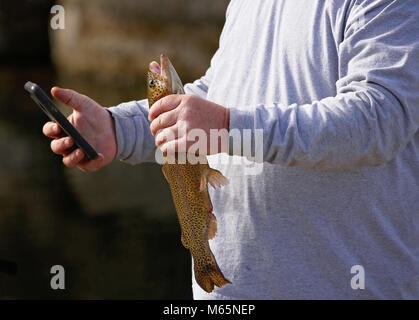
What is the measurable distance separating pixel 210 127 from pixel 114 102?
7.39m

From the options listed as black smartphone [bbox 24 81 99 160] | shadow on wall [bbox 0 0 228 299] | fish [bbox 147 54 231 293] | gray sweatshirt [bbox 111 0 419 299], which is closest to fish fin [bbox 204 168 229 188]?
fish [bbox 147 54 231 293]

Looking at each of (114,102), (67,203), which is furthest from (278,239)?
(114,102)

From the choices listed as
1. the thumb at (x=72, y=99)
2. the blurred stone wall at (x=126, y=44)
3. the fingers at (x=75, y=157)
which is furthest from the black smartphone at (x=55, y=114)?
the blurred stone wall at (x=126, y=44)

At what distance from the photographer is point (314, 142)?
4.38 feet

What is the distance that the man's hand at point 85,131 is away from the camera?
1614 mm

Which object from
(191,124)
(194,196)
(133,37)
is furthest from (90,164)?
(133,37)

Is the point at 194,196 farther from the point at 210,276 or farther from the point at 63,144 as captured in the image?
the point at 63,144

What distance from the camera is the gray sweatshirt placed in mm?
1345

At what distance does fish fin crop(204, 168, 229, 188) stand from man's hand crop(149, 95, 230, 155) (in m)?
0.16

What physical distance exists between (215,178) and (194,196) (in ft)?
0.22

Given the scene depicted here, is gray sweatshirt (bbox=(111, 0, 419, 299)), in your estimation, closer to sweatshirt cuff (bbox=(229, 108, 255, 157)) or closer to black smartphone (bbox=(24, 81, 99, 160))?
sweatshirt cuff (bbox=(229, 108, 255, 157))

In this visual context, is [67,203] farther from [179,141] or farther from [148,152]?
[179,141]

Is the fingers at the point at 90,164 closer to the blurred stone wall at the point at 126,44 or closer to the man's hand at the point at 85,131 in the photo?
the man's hand at the point at 85,131

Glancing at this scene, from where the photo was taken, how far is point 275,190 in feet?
5.14
